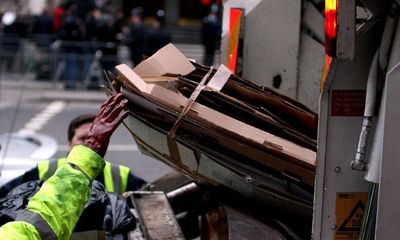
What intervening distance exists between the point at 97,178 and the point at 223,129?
1.44 m

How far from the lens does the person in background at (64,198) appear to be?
286cm

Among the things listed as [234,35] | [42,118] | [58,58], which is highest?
[58,58]

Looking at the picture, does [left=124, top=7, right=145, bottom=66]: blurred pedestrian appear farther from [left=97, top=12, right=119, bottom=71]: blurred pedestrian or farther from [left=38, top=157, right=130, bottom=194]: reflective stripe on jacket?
[left=38, top=157, right=130, bottom=194]: reflective stripe on jacket

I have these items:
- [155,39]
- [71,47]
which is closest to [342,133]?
[155,39]

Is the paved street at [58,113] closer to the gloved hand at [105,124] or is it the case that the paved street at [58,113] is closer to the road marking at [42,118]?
the road marking at [42,118]

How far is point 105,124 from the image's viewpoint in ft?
10.2

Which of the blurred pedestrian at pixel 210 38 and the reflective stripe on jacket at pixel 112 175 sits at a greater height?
the blurred pedestrian at pixel 210 38

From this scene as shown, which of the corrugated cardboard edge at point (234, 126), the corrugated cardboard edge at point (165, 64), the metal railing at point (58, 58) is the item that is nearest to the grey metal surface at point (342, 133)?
the corrugated cardboard edge at point (234, 126)

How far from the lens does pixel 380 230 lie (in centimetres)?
253

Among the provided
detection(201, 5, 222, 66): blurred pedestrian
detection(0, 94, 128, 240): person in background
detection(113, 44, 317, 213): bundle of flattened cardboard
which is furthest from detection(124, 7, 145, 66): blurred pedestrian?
detection(0, 94, 128, 240): person in background

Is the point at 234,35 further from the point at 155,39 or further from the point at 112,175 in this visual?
the point at 155,39

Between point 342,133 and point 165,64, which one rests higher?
point 165,64

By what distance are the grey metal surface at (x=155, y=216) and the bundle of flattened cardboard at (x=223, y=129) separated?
11.2 inches

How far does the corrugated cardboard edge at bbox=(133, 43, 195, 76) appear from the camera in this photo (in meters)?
3.64
